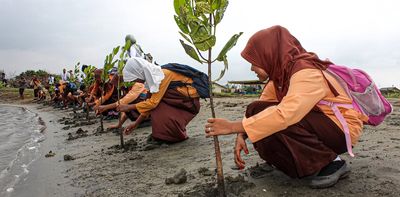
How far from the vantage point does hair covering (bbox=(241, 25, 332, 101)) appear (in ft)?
7.37

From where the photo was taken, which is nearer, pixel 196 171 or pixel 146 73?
pixel 196 171

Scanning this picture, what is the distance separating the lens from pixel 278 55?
2332mm

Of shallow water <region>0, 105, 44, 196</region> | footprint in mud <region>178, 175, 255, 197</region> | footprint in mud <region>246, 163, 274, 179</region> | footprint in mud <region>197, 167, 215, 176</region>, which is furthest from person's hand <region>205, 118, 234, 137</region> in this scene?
shallow water <region>0, 105, 44, 196</region>

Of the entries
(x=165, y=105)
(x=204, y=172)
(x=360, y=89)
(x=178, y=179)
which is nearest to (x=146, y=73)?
(x=165, y=105)

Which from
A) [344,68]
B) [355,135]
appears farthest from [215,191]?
[344,68]

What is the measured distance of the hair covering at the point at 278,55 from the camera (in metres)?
2.25

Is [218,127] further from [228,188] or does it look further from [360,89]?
[360,89]

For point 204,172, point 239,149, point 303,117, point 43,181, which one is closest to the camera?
point 303,117

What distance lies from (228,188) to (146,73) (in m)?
2.42

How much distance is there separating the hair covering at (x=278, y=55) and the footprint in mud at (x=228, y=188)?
26.6 inches

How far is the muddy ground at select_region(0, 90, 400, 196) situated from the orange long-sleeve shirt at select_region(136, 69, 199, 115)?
1.67 feet

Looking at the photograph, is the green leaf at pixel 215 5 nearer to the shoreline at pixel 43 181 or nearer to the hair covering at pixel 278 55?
the hair covering at pixel 278 55

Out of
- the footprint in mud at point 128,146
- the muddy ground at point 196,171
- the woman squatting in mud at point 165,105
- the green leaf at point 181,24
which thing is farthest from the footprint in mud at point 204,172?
the footprint in mud at point 128,146

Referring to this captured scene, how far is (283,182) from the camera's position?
99.7 inches
